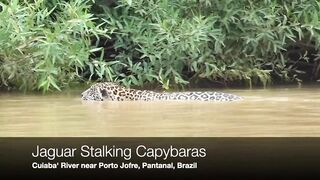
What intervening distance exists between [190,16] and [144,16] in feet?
0.53

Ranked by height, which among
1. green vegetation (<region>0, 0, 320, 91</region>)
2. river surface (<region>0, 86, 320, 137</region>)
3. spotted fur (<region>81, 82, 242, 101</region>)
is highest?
green vegetation (<region>0, 0, 320, 91</region>)

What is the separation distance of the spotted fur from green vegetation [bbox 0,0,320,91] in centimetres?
3

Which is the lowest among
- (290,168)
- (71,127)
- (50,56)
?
(290,168)

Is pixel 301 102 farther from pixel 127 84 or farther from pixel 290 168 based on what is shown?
pixel 127 84

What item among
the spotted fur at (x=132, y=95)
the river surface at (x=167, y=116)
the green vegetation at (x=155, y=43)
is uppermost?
the green vegetation at (x=155, y=43)

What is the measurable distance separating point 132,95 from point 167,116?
168 millimetres

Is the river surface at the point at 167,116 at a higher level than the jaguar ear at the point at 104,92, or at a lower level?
lower

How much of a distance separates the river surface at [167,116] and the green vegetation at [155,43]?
0.21ft

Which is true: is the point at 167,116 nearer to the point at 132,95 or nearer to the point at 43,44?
the point at 132,95

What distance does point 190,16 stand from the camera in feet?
7.66

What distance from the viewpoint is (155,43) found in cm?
232

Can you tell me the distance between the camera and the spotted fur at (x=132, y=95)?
228cm

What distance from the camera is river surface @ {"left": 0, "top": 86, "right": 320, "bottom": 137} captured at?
209 cm

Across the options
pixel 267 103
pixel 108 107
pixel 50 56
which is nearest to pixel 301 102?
pixel 267 103
